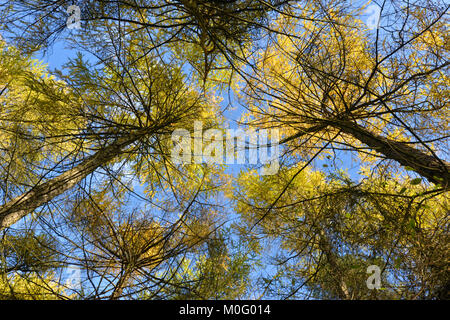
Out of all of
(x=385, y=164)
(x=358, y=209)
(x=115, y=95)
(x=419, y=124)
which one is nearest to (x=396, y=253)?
(x=358, y=209)

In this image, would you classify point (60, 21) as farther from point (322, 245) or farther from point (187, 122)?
point (322, 245)

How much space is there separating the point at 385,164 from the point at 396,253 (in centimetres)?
148

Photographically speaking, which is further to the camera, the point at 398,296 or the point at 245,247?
the point at 245,247

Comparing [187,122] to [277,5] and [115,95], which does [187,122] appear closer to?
[115,95]

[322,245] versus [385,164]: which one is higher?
[385,164]

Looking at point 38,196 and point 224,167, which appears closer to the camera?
point 38,196

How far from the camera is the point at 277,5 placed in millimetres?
2732

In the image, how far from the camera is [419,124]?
11.2ft

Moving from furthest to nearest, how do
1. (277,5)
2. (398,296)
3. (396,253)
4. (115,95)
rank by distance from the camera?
(115,95) → (277,5) → (396,253) → (398,296)

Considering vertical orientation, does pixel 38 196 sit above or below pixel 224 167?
below
